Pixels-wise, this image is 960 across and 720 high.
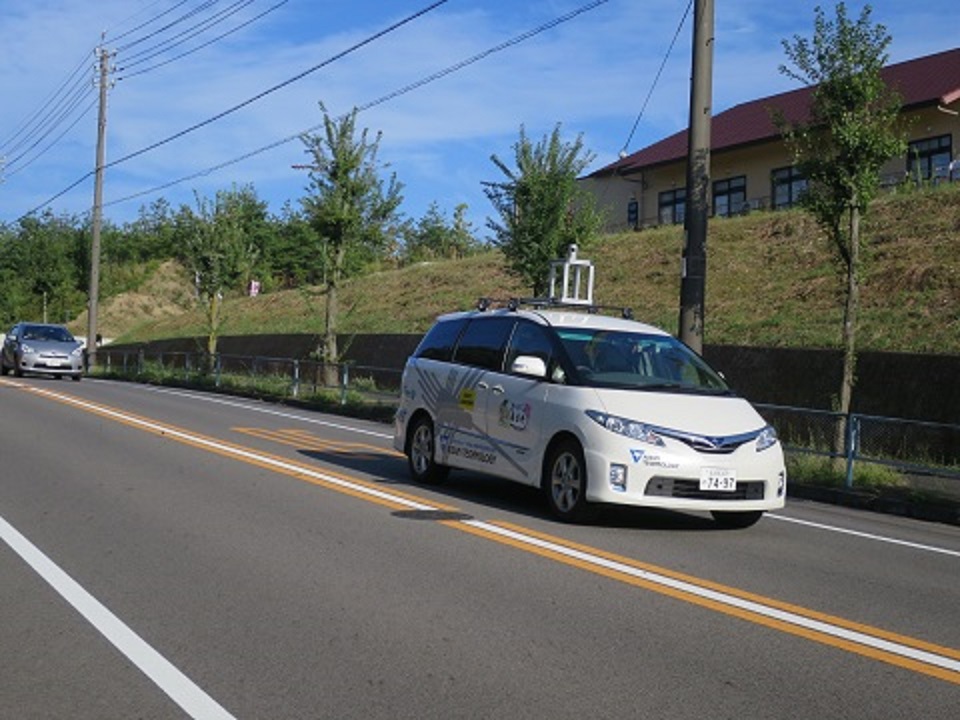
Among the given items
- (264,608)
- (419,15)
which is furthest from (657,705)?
(419,15)

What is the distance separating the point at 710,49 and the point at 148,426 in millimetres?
10424

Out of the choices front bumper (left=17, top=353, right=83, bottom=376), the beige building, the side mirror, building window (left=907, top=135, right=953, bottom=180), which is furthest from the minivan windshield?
building window (left=907, top=135, right=953, bottom=180)

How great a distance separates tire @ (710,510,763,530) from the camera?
1030cm

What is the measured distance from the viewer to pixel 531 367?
34.4 feet

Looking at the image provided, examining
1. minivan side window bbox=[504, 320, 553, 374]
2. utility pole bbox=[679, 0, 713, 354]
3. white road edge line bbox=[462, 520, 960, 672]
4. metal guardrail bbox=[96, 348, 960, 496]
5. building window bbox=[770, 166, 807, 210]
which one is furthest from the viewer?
building window bbox=[770, 166, 807, 210]

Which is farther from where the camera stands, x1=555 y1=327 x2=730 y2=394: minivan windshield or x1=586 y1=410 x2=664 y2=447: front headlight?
x1=555 y1=327 x2=730 y2=394: minivan windshield

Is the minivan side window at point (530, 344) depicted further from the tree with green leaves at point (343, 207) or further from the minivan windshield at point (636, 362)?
the tree with green leaves at point (343, 207)

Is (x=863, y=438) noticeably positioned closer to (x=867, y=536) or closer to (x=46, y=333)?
(x=867, y=536)

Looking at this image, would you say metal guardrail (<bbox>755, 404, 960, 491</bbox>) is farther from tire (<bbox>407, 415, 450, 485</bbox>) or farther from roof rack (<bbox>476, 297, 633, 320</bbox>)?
tire (<bbox>407, 415, 450, 485</bbox>)

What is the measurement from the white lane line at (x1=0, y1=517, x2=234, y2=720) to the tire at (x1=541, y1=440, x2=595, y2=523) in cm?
421

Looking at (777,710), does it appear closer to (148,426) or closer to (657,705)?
(657,705)

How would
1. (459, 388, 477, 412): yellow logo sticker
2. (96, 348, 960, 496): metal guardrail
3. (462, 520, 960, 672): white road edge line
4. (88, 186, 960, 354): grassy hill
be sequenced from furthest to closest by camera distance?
1. (88, 186, 960, 354): grassy hill
2. (96, 348, 960, 496): metal guardrail
3. (459, 388, 477, 412): yellow logo sticker
4. (462, 520, 960, 672): white road edge line

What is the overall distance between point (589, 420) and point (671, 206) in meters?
43.3

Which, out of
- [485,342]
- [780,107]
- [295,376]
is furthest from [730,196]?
[485,342]
